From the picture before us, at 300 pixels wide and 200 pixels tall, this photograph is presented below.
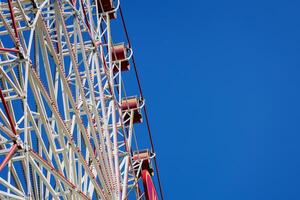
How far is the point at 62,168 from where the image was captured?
65.0 feet

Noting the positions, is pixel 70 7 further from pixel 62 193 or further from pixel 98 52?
pixel 62 193

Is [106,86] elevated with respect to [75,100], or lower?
elevated

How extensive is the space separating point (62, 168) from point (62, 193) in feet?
3.40

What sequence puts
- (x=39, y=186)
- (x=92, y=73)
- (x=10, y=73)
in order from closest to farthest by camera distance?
(x=10, y=73) < (x=39, y=186) < (x=92, y=73)

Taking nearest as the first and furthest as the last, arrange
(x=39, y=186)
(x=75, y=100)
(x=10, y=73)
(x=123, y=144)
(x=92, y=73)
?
(x=10, y=73), (x=39, y=186), (x=75, y=100), (x=92, y=73), (x=123, y=144)

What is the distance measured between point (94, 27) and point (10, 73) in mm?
8877

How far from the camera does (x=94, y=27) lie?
85.2 feet

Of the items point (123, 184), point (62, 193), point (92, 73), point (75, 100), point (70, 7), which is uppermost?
point (70, 7)

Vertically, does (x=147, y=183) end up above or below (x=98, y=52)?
below

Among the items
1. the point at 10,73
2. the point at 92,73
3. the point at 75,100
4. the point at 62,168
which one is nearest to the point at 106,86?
the point at 92,73

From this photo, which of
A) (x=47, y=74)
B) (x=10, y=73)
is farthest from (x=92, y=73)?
(x=10, y=73)

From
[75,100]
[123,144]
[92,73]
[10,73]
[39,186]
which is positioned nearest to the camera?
[10,73]

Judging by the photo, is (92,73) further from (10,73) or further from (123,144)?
(10,73)

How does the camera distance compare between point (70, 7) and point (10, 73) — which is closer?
point (10, 73)
